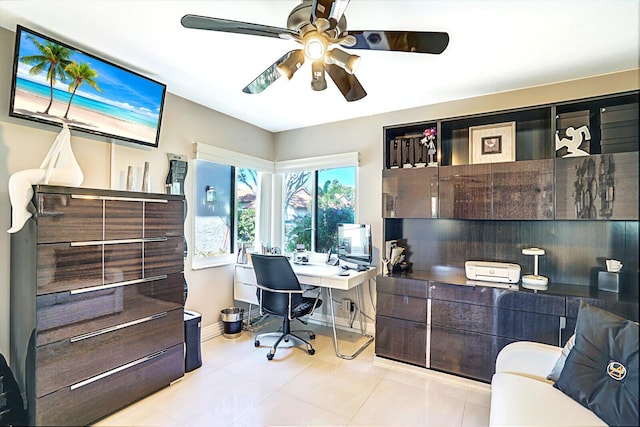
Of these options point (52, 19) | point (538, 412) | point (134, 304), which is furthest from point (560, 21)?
point (134, 304)

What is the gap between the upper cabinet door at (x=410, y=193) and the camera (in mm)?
2639

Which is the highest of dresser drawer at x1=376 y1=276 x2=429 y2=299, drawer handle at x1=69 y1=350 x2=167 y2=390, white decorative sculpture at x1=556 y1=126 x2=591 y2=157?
white decorative sculpture at x1=556 y1=126 x2=591 y2=157

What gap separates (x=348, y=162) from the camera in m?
3.41

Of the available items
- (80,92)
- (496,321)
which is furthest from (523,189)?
(80,92)

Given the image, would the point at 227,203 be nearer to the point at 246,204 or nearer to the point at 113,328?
the point at 246,204

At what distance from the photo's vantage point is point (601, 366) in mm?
1355

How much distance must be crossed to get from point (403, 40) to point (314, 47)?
404 mm

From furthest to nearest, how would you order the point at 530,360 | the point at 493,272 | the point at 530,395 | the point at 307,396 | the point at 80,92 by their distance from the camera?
the point at 493,272 < the point at 307,396 < the point at 80,92 < the point at 530,360 < the point at 530,395

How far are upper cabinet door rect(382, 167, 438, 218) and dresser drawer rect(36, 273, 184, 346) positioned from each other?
6.05ft

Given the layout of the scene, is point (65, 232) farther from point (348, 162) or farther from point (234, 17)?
point (348, 162)

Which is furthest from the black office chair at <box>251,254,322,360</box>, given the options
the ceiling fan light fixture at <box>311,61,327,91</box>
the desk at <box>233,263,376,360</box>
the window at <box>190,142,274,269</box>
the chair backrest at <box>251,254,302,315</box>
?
the ceiling fan light fixture at <box>311,61,327,91</box>

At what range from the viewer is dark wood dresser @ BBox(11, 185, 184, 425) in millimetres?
1577

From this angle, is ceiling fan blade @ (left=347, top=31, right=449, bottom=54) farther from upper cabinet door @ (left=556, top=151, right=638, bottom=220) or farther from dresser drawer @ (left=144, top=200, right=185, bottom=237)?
dresser drawer @ (left=144, top=200, right=185, bottom=237)

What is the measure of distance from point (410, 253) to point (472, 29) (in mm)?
1894
